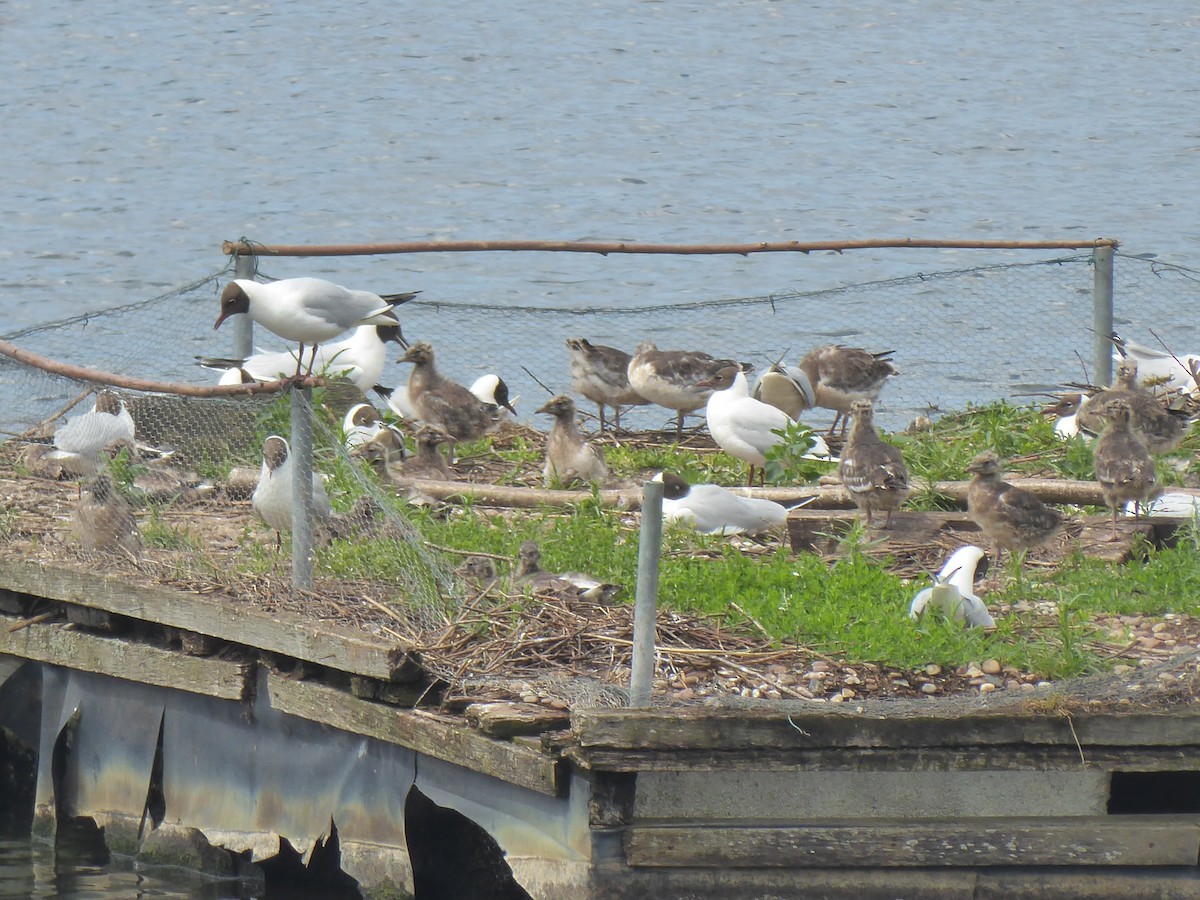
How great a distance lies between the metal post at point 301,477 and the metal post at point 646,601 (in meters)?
1.55

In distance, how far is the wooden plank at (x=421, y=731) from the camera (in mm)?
6305

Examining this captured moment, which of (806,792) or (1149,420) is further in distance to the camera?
(1149,420)

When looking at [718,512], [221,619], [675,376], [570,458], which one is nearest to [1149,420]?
[718,512]

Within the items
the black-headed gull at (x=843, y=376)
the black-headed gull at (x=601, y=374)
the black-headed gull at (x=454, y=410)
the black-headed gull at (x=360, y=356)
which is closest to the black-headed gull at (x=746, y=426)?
the black-headed gull at (x=454, y=410)

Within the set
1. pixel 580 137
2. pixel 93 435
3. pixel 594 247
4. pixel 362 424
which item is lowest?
pixel 580 137

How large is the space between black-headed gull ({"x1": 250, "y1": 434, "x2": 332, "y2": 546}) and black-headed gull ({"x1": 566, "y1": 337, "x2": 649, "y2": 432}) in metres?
4.85

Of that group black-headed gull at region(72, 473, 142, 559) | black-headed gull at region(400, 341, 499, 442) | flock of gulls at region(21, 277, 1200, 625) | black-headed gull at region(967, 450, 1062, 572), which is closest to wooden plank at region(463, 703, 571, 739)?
flock of gulls at region(21, 277, 1200, 625)

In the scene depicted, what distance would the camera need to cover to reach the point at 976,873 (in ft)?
20.7

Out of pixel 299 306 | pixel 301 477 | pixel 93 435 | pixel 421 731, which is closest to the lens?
pixel 421 731

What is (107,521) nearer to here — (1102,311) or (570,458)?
(570,458)

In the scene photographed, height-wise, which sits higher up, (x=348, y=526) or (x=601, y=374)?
(x=348, y=526)

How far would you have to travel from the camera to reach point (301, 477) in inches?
276

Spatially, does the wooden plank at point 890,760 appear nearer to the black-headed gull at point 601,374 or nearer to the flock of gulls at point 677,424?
the flock of gulls at point 677,424

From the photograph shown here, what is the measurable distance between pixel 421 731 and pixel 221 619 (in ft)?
4.15
